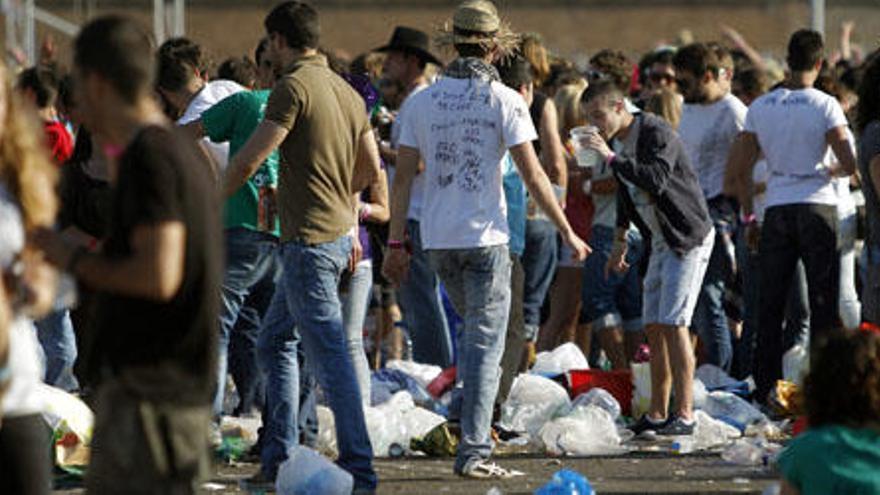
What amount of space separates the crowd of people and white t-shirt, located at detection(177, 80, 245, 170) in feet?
0.06

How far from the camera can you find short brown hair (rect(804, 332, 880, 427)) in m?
5.85

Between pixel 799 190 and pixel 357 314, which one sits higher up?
pixel 799 190

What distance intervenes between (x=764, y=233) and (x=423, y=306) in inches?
75.3

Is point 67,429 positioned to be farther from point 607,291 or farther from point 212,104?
point 607,291

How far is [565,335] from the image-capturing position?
1374 centimetres

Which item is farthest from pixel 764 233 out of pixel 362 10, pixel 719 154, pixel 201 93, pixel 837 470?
pixel 362 10

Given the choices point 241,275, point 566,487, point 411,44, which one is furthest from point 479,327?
point 411,44

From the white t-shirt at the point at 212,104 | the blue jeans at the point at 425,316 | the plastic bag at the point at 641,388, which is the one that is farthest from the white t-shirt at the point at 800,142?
the white t-shirt at the point at 212,104

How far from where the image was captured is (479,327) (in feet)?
31.4

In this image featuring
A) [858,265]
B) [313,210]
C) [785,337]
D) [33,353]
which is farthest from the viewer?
[858,265]

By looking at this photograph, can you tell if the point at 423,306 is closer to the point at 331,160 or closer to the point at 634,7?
the point at 331,160

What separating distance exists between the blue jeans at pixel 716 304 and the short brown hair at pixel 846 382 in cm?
670

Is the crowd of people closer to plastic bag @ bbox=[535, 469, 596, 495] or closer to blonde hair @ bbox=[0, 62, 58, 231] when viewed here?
blonde hair @ bbox=[0, 62, 58, 231]

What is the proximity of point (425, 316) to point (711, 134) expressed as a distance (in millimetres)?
1929
